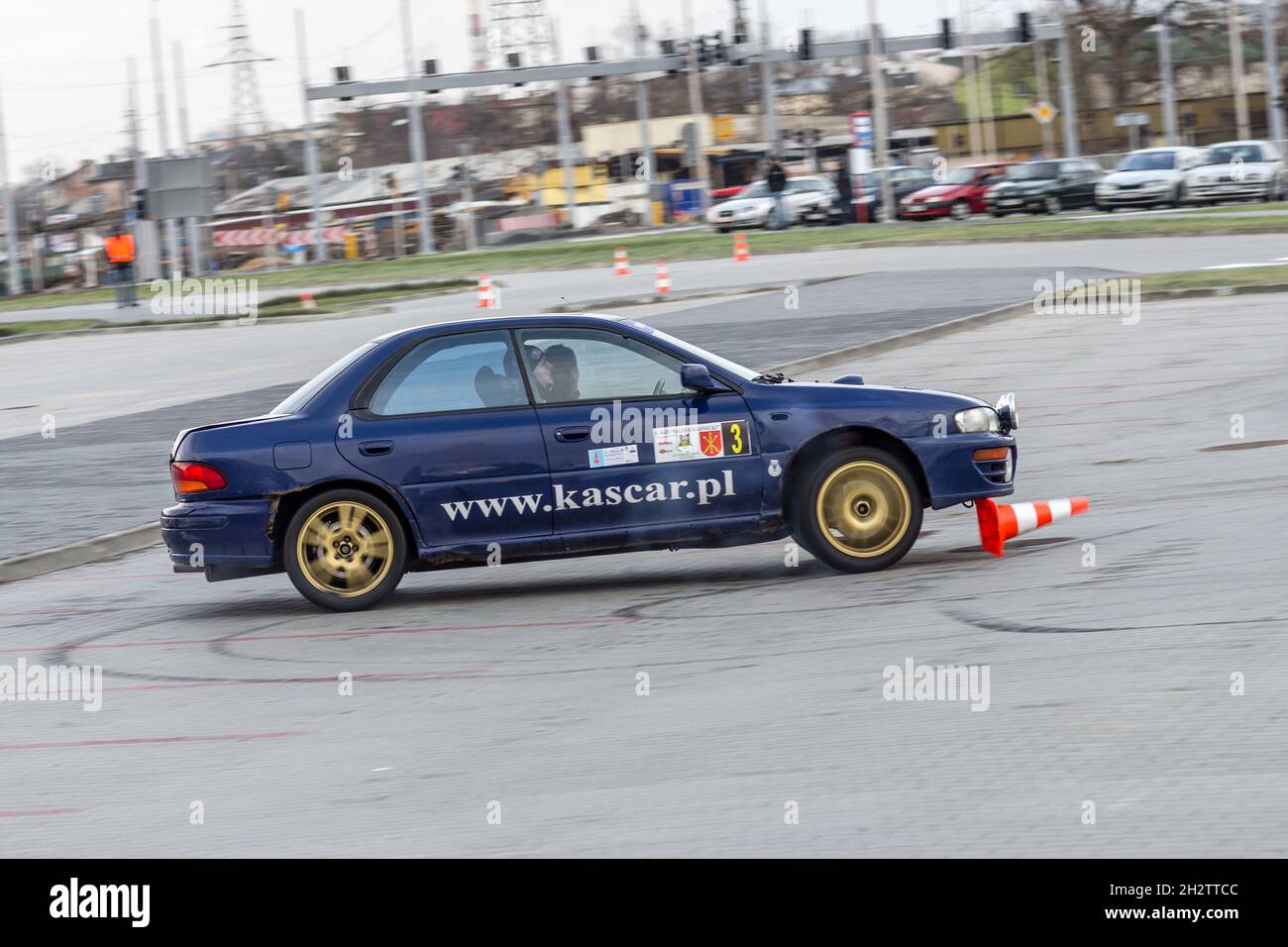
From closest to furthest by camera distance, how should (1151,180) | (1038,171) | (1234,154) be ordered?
(1234,154)
(1151,180)
(1038,171)

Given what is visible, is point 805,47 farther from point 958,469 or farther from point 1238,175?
Result: point 958,469

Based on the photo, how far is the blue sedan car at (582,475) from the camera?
349 inches

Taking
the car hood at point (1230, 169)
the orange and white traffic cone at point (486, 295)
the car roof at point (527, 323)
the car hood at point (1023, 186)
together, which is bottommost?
the car roof at point (527, 323)

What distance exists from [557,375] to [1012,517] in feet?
8.32

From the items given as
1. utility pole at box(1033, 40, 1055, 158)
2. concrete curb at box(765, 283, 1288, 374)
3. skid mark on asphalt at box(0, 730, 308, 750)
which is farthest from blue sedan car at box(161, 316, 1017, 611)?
utility pole at box(1033, 40, 1055, 158)

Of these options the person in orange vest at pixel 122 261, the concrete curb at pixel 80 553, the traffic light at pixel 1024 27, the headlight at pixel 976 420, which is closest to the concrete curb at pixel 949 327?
the concrete curb at pixel 80 553

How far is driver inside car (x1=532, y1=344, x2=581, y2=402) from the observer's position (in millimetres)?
9016

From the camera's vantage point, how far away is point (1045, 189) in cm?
4766

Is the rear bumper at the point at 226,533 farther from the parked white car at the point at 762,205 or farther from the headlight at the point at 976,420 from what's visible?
the parked white car at the point at 762,205

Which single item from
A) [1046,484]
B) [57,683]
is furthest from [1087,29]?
[57,683]

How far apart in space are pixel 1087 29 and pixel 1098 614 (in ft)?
234

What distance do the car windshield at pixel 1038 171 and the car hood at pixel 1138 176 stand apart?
1464 mm

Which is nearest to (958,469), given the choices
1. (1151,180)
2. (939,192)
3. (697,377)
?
(697,377)
